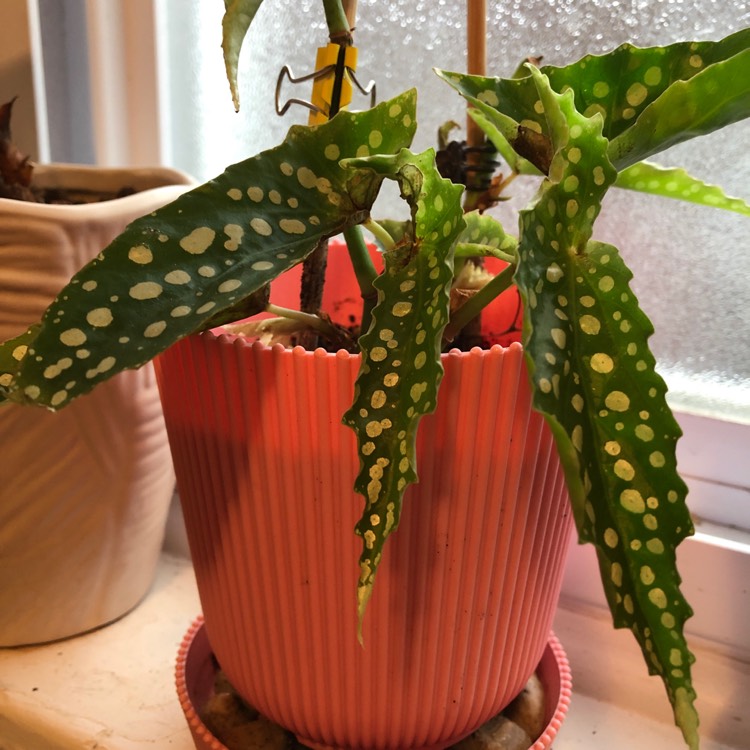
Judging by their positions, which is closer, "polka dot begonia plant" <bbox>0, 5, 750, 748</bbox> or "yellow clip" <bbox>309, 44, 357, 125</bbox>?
"polka dot begonia plant" <bbox>0, 5, 750, 748</bbox>

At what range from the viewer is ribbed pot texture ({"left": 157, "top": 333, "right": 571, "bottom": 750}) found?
334 mm

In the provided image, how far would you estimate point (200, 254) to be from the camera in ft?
0.92

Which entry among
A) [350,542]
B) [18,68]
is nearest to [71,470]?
[350,542]

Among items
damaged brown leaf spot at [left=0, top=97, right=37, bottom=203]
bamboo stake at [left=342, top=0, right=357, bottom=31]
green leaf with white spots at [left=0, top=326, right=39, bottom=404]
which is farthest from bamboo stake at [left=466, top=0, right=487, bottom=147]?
damaged brown leaf spot at [left=0, top=97, right=37, bottom=203]

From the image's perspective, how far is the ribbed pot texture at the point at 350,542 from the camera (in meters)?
0.33

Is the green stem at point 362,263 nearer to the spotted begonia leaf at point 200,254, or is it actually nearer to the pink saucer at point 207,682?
the spotted begonia leaf at point 200,254

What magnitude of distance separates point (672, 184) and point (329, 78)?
198mm

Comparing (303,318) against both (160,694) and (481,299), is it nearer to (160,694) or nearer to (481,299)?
(481,299)

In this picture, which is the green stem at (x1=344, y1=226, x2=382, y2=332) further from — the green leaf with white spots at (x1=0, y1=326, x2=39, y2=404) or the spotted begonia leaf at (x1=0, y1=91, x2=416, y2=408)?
the green leaf with white spots at (x1=0, y1=326, x2=39, y2=404)

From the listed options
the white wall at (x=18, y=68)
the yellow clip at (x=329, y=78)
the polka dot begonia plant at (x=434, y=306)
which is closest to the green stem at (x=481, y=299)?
the polka dot begonia plant at (x=434, y=306)

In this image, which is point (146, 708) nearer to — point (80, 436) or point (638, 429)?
point (80, 436)

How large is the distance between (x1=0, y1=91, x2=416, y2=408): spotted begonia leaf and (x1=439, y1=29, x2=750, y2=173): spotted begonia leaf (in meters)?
0.05

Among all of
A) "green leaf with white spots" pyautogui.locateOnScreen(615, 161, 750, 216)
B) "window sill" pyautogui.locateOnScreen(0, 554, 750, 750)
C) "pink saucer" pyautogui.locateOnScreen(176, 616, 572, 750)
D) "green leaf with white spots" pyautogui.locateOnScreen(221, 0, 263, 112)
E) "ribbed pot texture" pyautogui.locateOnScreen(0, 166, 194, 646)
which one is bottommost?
"window sill" pyautogui.locateOnScreen(0, 554, 750, 750)

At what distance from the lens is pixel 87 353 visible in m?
0.25
